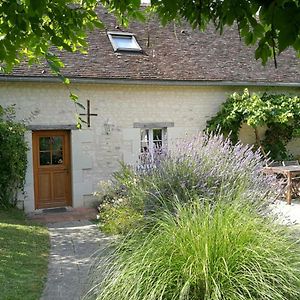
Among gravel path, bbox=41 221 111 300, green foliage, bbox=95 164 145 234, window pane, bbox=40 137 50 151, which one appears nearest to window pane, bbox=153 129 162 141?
window pane, bbox=40 137 50 151

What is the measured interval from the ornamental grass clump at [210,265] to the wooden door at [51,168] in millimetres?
7391

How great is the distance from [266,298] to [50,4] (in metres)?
2.51

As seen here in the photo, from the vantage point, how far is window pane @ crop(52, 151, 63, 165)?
10252 mm

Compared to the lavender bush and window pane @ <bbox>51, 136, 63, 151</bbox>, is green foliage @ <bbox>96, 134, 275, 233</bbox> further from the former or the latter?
window pane @ <bbox>51, 136, 63, 151</bbox>

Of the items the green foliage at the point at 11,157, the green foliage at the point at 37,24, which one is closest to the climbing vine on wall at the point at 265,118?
the green foliage at the point at 11,157

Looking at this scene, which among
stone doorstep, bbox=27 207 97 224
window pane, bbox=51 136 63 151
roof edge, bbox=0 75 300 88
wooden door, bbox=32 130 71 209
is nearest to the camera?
stone doorstep, bbox=27 207 97 224

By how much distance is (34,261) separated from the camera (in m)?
5.57

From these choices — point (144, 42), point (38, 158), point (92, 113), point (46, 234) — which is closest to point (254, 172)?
point (46, 234)

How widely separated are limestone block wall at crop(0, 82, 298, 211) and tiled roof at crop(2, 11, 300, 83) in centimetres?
37

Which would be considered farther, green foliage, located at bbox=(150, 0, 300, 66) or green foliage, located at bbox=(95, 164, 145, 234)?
green foliage, located at bbox=(95, 164, 145, 234)

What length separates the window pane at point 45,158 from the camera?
10.1m

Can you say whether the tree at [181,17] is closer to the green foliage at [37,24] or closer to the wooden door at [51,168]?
the green foliage at [37,24]

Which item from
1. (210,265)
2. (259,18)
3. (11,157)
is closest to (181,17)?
(259,18)

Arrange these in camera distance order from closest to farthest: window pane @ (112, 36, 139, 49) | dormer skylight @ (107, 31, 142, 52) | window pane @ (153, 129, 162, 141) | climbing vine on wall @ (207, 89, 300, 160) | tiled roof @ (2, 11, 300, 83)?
tiled roof @ (2, 11, 300, 83), climbing vine on wall @ (207, 89, 300, 160), window pane @ (153, 129, 162, 141), dormer skylight @ (107, 31, 142, 52), window pane @ (112, 36, 139, 49)
